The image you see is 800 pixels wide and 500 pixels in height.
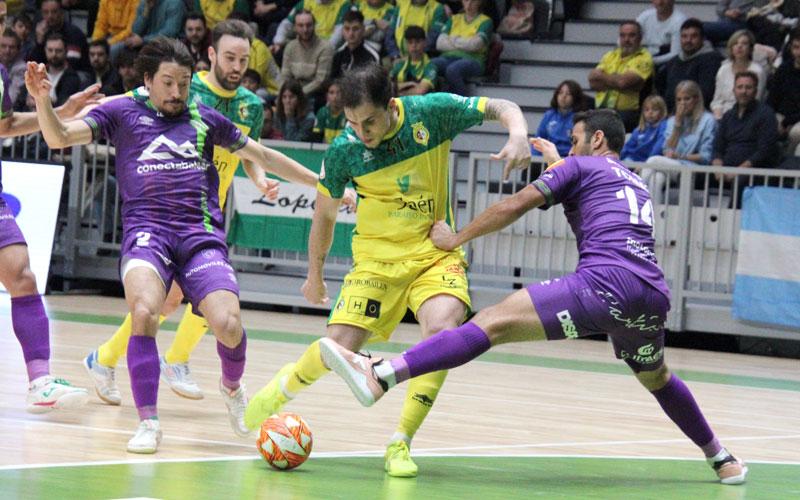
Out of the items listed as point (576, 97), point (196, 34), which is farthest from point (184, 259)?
point (196, 34)

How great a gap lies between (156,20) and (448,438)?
480 inches

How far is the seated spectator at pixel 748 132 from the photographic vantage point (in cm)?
1350

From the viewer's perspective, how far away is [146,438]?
Answer: 6000 mm

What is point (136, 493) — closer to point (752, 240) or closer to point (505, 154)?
point (505, 154)

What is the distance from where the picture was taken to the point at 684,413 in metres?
6.13

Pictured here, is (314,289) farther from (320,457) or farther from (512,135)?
(512,135)

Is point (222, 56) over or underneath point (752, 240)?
over

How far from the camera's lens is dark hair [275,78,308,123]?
15.5 metres

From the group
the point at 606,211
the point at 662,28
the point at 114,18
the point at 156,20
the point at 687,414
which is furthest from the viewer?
the point at 114,18

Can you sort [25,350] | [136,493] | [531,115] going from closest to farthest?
1. [136,493]
2. [25,350]
3. [531,115]

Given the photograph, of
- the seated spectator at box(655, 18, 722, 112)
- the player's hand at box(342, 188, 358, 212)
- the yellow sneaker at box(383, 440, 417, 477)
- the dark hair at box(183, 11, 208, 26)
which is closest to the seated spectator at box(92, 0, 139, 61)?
the dark hair at box(183, 11, 208, 26)

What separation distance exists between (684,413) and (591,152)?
1272mm

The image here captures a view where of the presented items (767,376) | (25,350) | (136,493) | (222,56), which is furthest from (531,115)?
(136,493)

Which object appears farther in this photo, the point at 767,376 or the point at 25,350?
the point at 767,376
